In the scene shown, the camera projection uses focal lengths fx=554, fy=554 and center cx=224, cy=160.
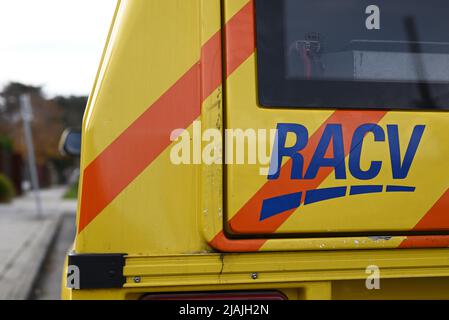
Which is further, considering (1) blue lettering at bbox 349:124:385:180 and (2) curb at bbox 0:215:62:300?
(2) curb at bbox 0:215:62:300

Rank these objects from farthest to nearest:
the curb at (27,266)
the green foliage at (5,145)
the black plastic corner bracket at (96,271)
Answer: the green foliage at (5,145), the curb at (27,266), the black plastic corner bracket at (96,271)

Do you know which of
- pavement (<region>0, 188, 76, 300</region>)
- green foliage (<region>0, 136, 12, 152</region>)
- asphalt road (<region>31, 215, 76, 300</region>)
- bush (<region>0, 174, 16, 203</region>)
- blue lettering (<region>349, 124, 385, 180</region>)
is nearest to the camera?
blue lettering (<region>349, 124, 385, 180</region>)

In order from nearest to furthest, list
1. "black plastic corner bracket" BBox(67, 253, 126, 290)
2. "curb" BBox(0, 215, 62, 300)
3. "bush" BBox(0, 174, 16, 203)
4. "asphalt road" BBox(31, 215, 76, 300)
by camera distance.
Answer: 1. "black plastic corner bracket" BBox(67, 253, 126, 290)
2. "curb" BBox(0, 215, 62, 300)
3. "asphalt road" BBox(31, 215, 76, 300)
4. "bush" BBox(0, 174, 16, 203)

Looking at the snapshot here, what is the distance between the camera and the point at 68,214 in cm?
1505

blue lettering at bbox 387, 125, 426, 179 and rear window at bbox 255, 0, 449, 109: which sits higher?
rear window at bbox 255, 0, 449, 109

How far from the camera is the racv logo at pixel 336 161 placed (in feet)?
6.40

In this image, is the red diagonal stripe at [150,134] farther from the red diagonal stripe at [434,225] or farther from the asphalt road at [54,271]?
the asphalt road at [54,271]

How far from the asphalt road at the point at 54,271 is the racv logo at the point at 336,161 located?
185 inches

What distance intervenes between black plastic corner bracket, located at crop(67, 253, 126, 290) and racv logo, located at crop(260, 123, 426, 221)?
0.53 m

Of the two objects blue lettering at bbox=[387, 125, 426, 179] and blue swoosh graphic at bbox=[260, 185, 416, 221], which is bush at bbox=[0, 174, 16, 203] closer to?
blue swoosh graphic at bbox=[260, 185, 416, 221]

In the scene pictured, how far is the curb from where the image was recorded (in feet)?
19.0

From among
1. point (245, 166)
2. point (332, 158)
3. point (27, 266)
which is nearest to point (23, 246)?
point (27, 266)

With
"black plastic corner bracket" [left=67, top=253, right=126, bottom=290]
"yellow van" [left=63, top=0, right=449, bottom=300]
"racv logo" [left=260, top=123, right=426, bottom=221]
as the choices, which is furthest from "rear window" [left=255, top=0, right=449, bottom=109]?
"black plastic corner bracket" [left=67, top=253, right=126, bottom=290]

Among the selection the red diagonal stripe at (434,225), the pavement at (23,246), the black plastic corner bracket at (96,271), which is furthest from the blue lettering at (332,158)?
the pavement at (23,246)
